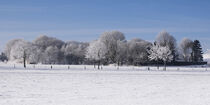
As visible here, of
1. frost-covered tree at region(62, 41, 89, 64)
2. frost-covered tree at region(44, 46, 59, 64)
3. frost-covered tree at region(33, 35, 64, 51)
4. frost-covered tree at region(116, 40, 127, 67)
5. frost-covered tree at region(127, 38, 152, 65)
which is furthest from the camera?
frost-covered tree at region(33, 35, 64, 51)

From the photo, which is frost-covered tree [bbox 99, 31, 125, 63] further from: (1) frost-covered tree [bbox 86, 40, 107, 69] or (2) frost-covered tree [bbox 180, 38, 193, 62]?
(2) frost-covered tree [bbox 180, 38, 193, 62]

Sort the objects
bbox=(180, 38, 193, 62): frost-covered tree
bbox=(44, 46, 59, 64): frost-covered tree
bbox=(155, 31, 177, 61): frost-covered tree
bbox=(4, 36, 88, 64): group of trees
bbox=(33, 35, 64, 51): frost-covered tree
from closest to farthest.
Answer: bbox=(155, 31, 177, 61): frost-covered tree
bbox=(4, 36, 88, 64): group of trees
bbox=(180, 38, 193, 62): frost-covered tree
bbox=(44, 46, 59, 64): frost-covered tree
bbox=(33, 35, 64, 51): frost-covered tree

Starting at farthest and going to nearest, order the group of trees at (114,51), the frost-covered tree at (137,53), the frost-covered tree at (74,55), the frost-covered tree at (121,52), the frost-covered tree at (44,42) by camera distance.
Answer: the frost-covered tree at (44,42)
the frost-covered tree at (74,55)
the frost-covered tree at (137,53)
the frost-covered tree at (121,52)
the group of trees at (114,51)

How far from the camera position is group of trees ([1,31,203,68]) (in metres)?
92.4

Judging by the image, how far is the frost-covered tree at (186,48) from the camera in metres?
128

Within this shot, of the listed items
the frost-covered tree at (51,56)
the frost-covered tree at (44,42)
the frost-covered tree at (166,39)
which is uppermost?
the frost-covered tree at (44,42)

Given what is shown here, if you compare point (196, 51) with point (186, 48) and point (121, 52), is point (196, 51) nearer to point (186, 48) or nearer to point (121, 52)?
point (186, 48)

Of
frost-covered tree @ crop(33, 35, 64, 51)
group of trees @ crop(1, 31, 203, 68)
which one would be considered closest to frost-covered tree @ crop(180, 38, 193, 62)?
group of trees @ crop(1, 31, 203, 68)

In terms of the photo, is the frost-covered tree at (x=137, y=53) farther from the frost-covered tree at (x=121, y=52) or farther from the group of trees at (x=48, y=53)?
the group of trees at (x=48, y=53)

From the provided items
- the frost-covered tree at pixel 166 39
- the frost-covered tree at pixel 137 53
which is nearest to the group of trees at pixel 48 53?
the frost-covered tree at pixel 137 53

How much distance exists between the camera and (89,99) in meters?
14.8

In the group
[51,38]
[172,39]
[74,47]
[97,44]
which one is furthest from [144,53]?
[51,38]

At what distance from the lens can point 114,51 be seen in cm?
10344

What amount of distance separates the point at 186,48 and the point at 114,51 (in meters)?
42.7
